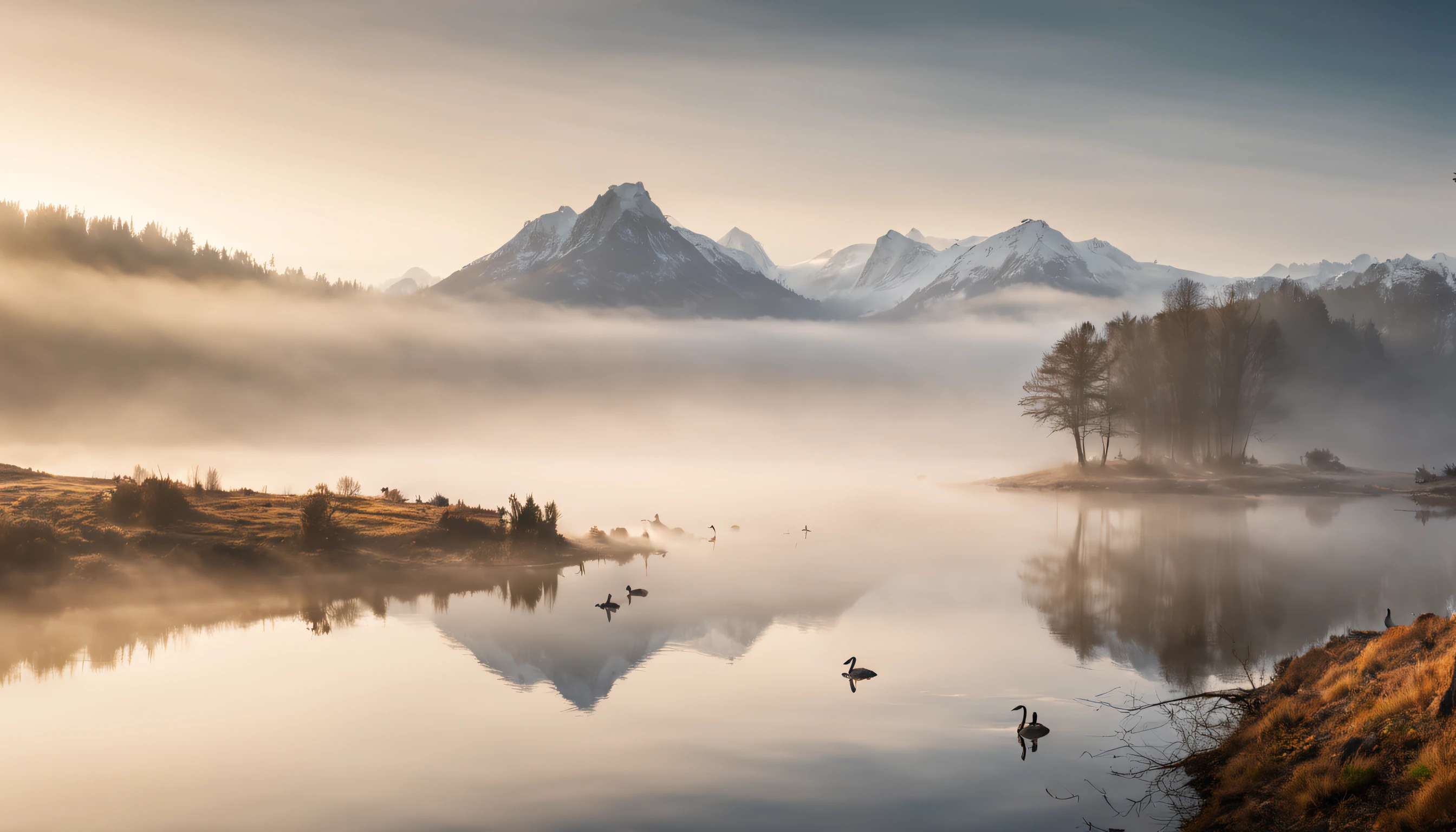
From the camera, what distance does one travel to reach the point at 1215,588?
35.6 meters

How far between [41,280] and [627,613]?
217796 mm

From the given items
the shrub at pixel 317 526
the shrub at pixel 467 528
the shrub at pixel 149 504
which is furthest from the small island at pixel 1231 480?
the shrub at pixel 149 504

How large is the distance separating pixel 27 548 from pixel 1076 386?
261 feet

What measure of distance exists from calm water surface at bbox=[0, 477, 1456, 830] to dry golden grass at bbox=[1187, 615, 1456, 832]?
202cm

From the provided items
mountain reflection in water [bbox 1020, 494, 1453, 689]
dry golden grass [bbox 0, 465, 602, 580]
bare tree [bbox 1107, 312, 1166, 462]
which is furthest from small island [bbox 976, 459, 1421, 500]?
dry golden grass [bbox 0, 465, 602, 580]

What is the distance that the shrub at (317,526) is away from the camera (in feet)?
131

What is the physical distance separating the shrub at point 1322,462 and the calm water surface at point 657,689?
44066 mm

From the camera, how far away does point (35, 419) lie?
158 metres

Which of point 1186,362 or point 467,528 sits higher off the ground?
point 1186,362

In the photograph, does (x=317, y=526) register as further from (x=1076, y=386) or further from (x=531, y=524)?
(x=1076, y=386)

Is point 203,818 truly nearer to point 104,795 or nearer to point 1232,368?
point 104,795

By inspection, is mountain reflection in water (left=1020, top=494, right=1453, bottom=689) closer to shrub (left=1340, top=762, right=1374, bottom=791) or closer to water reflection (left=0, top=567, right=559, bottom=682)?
shrub (left=1340, top=762, right=1374, bottom=791)

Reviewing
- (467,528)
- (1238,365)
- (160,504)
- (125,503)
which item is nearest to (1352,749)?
(467,528)

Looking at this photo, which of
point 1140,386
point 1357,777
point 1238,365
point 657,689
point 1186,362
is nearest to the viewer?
point 1357,777
